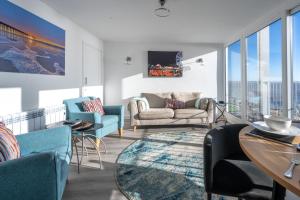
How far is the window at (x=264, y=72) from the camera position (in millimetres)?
3764

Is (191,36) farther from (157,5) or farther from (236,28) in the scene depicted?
(157,5)

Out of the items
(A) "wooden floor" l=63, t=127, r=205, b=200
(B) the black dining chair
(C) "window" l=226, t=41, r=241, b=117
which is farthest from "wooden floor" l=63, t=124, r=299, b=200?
(C) "window" l=226, t=41, r=241, b=117

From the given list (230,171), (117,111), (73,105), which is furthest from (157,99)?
(230,171)

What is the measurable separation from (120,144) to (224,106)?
3.58 metres

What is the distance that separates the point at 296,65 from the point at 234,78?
2491 millimetres

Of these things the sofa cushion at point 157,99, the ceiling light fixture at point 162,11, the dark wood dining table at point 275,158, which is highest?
the ceiling light fixture at point 162,11

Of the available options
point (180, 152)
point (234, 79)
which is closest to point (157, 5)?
point (180, 152)

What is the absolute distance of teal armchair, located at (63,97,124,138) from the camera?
3320mm

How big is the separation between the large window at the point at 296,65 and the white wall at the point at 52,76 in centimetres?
399

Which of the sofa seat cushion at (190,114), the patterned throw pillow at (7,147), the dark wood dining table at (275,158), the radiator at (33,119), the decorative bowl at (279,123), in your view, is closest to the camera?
the dark wood dining table at (275,158)

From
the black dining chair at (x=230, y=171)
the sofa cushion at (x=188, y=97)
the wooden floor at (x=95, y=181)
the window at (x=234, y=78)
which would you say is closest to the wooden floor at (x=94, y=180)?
the wooden floor at (x=95, y=181)

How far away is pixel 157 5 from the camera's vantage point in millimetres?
3367

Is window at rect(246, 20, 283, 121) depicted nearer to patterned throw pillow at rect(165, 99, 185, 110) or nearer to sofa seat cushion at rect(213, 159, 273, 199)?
patterned throw pillow at rect(165, 99, 185, 110)

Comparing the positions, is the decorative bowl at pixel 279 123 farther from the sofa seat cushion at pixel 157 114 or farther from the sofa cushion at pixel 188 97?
the sofa cushion at pixel 188 97
